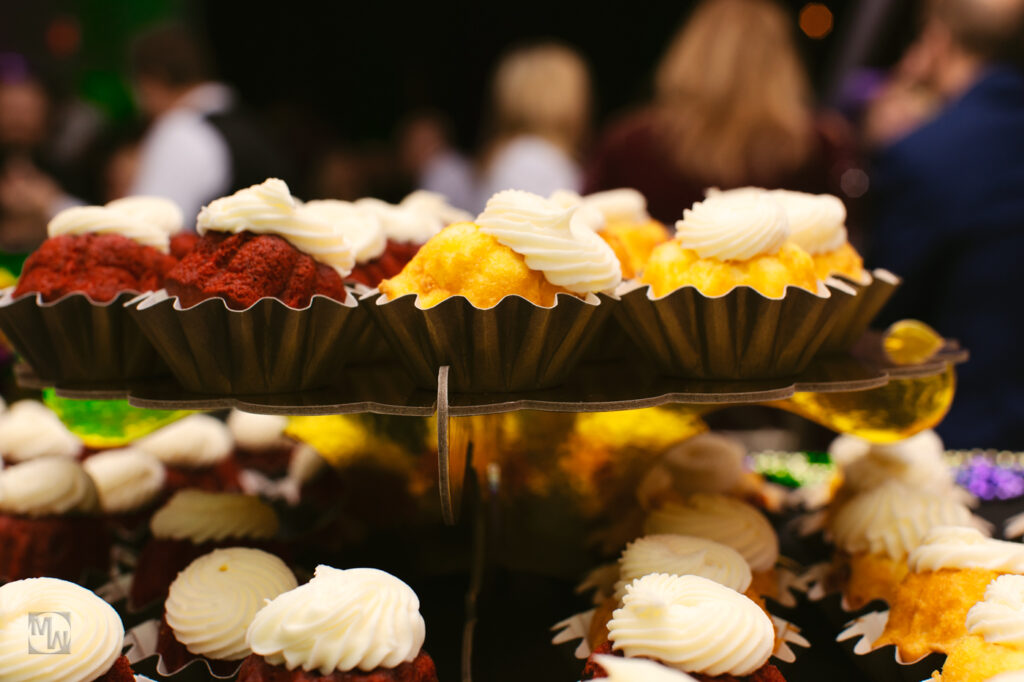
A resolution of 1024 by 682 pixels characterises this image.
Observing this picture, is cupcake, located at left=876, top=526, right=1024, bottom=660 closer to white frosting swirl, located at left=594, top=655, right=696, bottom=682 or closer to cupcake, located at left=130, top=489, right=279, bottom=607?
white frosting swirl, located at left=594, top=655, right=696, bottom=682

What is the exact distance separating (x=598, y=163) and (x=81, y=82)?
500 cm

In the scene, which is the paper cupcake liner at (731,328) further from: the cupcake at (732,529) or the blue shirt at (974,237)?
the blue shirt at (974,237)

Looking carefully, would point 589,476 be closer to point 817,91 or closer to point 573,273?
point 573,273

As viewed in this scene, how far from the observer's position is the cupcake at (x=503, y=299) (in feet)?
4.25

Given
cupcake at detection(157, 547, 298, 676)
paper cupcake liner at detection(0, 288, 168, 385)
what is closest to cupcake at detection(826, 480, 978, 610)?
cupcake at detection(157, 547, 298, 676)

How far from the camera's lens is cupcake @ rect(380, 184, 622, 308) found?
4.42 feet

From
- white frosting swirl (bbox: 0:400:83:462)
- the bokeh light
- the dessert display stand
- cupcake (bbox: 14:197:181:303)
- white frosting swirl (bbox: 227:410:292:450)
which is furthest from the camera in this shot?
the bokeh light

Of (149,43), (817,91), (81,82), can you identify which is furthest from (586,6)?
(149,43)

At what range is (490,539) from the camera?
1.84 meters

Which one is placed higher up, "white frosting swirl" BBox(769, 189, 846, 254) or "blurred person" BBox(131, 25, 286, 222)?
"blurred person" BBox(131, 25, 286, 222)

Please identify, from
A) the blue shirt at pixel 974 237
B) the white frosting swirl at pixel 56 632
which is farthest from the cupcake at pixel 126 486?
the blue shirt at pixel 974 237

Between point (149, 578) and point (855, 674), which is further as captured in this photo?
point (149, 578)

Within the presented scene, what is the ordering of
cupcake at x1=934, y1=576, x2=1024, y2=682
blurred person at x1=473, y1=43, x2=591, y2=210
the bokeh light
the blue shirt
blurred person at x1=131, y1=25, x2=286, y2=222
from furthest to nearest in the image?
the bokeh light
blurred person at x1=473, y1=43, x2=591, y2=210
blurred person at x1=131, y1=25, x2=286, y2=222
the blue shirt
cupcake at x1=934, y1=576, x2=1024, y2=682

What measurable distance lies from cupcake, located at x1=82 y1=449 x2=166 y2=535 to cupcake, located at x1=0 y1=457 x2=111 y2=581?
0.12 meters
